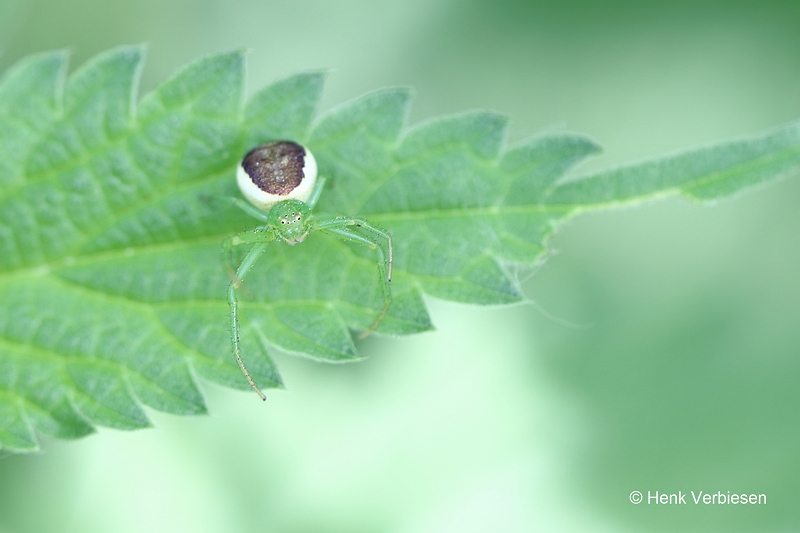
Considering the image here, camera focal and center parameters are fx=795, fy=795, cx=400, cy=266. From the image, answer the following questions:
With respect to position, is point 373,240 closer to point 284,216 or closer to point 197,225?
point 284,216

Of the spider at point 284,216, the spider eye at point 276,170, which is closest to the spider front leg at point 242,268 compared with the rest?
the spider at point 284,216

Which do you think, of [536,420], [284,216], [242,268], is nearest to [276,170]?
[284,216]

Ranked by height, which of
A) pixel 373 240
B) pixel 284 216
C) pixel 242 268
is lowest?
pixel 242 268

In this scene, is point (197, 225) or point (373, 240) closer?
point (373, 240)

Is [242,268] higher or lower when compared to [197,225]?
lower

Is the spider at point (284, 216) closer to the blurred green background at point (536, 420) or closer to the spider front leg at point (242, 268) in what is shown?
the spider front leg at point (242, 268)
